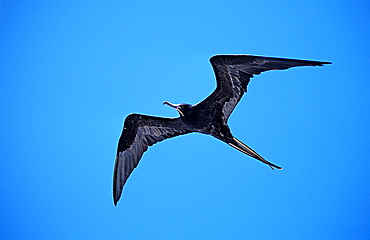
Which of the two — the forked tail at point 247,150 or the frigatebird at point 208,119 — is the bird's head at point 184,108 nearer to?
the frigatebird at point 208,119

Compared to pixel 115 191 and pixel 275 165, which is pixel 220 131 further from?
pixel 115 191

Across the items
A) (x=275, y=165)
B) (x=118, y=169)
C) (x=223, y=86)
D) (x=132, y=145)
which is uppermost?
(x=223, y=86)

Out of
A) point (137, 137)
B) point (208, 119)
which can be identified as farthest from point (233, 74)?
point (137, 137)

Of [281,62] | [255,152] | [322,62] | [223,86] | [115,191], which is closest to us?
[322,62]

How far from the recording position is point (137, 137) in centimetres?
620

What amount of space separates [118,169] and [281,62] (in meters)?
3.12

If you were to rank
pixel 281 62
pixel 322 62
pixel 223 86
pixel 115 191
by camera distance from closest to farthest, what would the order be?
pixel 322 62, pixel 281 62, pixel 223 86, pixel 115 191

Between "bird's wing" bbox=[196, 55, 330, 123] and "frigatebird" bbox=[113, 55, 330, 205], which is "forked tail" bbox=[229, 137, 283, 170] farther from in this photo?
"bird's wing" bbox=[196, 55, 330, 123]

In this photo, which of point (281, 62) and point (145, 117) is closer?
point (281, 62)

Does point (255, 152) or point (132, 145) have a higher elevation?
point (132, 145)

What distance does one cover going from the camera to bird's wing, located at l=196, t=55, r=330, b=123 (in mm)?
4633

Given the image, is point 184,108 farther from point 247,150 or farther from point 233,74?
point 247,150

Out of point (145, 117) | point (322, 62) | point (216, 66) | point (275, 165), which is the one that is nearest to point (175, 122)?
point (145, 117)

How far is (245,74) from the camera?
5020 millimetres
